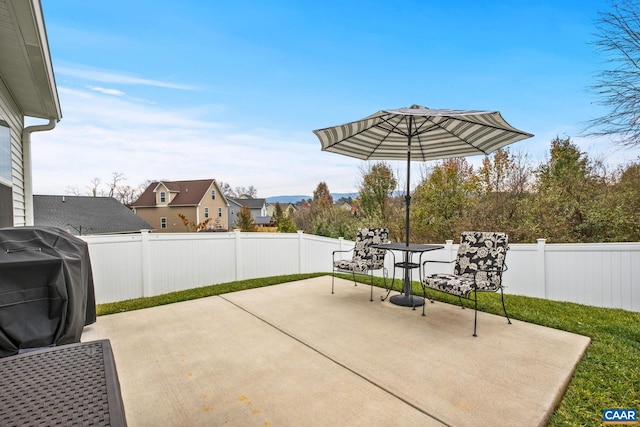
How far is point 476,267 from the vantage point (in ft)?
14.1

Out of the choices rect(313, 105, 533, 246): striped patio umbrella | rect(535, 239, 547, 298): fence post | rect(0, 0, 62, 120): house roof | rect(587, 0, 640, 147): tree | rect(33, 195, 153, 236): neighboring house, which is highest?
rect(587, 0, 640, 147): tree

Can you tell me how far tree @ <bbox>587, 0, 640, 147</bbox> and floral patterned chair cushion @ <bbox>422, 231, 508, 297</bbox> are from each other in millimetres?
4666

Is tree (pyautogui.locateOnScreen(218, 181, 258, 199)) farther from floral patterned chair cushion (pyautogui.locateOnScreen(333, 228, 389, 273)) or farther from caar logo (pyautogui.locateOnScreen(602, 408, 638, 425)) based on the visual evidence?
caar logo (pyautogui.locateOnScreen(602, 408, 638, 425))

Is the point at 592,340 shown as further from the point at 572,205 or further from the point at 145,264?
the point at 145,264

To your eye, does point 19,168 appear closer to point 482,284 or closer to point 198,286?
point 198,286

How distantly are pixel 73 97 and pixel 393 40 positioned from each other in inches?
326

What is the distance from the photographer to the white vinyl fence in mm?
4707

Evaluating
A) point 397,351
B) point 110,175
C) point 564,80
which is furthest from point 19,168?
point 110,175

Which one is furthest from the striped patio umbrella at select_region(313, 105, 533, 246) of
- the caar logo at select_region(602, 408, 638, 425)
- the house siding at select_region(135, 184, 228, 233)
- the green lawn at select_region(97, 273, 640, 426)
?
the house siding at select_region(135, 184, 228, 233)

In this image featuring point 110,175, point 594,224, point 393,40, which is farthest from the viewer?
point 110,175

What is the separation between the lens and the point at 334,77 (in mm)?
9906

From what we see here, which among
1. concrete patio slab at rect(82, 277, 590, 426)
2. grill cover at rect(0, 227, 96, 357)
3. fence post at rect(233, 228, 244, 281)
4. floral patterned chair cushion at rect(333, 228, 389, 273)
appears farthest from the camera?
fence post at rect(233, 228, 244, 281)

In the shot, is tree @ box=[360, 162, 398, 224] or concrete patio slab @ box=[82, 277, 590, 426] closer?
concrete patio slab @ box=[82, 277, 590, 426]

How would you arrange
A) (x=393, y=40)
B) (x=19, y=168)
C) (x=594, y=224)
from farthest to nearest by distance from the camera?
(x=393, y=40) < (x=594, y=224) < (x=19, y=168)
